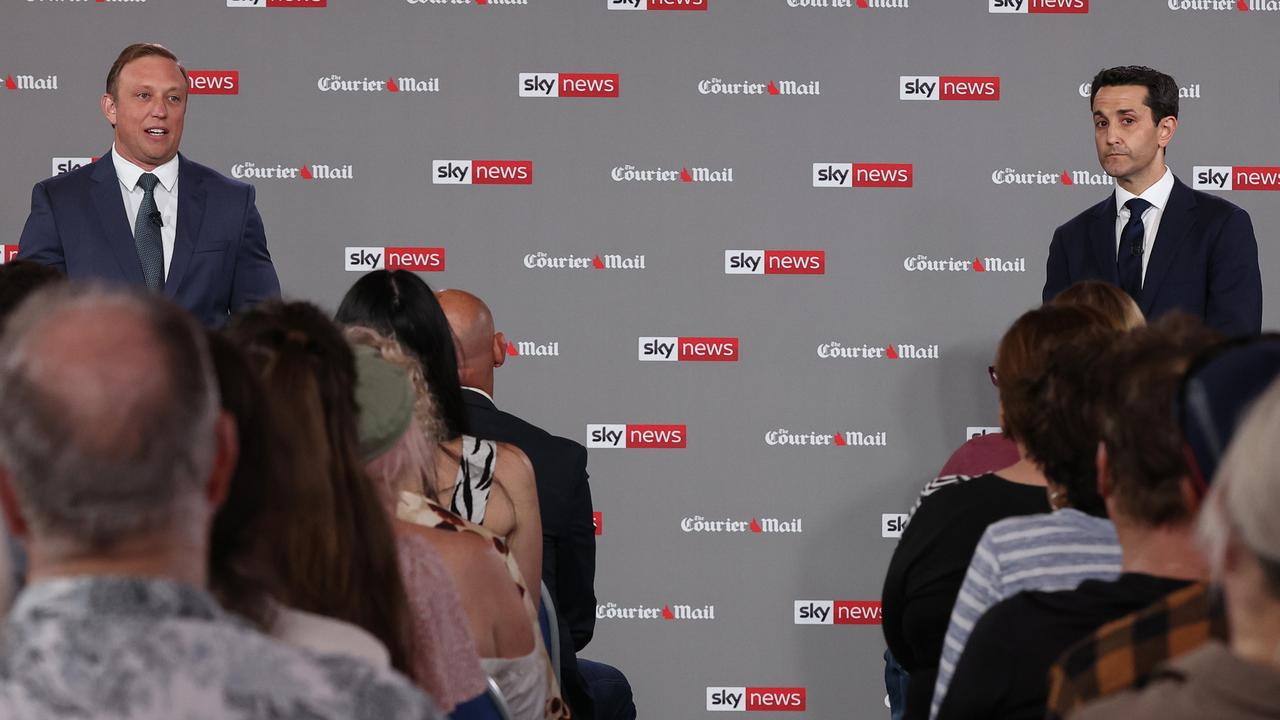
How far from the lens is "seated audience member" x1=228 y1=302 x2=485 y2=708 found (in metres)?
1.44

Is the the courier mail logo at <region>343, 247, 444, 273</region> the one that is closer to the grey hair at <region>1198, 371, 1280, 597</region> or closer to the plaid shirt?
the plaid shirt

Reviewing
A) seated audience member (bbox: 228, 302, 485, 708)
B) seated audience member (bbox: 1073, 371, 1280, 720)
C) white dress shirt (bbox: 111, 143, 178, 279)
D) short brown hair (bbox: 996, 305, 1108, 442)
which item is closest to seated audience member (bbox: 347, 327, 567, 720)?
seated audience member (bbox: 228, 302, 485, 708)

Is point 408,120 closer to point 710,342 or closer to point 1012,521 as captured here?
point 710,342

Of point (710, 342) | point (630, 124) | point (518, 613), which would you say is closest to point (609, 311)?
point (710, 342)

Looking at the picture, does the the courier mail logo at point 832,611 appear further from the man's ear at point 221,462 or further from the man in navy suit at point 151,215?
the man's ear at point 221,462

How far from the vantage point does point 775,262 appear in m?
5.21

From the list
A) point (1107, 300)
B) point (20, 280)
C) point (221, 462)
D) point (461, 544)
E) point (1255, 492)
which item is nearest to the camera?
point (1255, 492)

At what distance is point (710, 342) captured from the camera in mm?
5215

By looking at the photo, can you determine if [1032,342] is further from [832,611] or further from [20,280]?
[832,611]

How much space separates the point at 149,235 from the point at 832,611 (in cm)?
285

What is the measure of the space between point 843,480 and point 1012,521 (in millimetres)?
3311

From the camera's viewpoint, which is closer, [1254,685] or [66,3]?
[1254,685]

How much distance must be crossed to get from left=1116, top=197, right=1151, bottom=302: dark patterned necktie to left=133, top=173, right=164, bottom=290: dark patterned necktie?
9.38 feet

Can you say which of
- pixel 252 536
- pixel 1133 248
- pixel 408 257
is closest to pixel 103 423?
pixel 252 536
